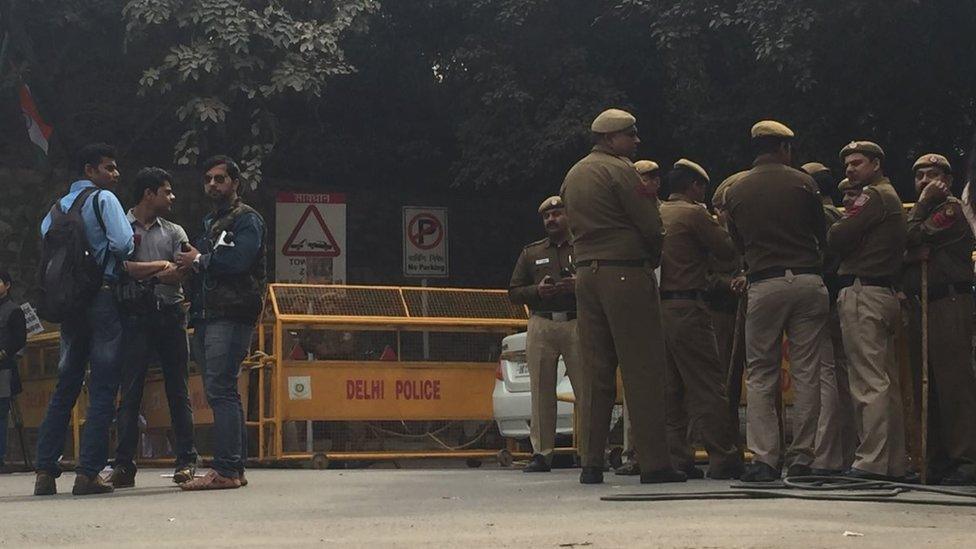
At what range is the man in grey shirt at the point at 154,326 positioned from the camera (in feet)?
36.5

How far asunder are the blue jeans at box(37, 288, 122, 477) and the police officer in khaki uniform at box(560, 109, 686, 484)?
2861mm

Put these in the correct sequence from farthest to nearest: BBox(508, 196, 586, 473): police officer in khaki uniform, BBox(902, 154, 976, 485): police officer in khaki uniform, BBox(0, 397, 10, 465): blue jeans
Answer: BBox(0, 397, 10, 465): blue jeans
BBox(508, 196, 586, 473): police officer in khaki uniform
BBox(902, 154, 976, 485): police officer in khaki uniform

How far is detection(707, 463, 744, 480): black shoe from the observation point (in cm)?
1109

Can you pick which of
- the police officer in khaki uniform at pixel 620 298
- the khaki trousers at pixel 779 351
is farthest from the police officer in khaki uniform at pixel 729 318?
the police officer in khaki uniform at pixel 620 298

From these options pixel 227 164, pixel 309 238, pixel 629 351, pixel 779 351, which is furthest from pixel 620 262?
pixel 309 238

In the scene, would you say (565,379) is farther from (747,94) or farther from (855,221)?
(747,94)

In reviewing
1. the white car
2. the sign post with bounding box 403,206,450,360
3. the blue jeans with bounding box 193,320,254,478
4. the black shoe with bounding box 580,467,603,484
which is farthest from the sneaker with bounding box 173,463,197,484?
the sign post with bounding box 403,206,450,360

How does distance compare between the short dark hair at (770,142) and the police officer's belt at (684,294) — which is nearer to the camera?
the short dark hair at (770,142)

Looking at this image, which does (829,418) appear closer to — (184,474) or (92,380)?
(184,474)

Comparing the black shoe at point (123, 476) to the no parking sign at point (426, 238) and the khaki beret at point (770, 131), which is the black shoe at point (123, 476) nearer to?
the khaki beret at point (770, 131)

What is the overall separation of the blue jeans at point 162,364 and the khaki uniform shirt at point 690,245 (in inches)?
123

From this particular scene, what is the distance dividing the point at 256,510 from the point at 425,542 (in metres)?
2.25

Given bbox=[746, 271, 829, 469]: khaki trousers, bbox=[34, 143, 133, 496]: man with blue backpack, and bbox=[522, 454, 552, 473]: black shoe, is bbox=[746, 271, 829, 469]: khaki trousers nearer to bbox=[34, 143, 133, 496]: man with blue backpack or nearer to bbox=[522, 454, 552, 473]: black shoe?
bbox=[522, 454, 552, 473]: black shoe

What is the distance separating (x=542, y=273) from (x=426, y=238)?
1084 cm
